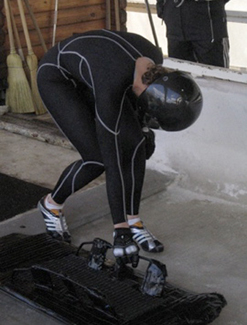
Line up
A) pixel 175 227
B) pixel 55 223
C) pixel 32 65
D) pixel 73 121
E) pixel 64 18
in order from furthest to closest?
pixel 64 18, pixel 32 65, pixel 175 227, pixel 55 223, pixel 73 121

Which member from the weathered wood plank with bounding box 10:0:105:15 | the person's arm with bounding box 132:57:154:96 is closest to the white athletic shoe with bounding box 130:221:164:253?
the person's arm with bounding box 132:57:154:96

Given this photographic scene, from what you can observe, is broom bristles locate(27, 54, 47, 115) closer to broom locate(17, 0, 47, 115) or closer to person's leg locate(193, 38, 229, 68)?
broom locate(17, 0, 47, 115)

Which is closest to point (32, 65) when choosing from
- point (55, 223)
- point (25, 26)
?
point (25, 26)

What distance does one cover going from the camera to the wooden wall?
22.7 ft

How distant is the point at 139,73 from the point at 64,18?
414 centimetres

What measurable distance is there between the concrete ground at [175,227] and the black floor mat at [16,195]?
0.09 m

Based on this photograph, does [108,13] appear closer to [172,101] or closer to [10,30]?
[10,30]

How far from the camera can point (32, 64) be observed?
670cm

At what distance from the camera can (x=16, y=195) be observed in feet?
15.8

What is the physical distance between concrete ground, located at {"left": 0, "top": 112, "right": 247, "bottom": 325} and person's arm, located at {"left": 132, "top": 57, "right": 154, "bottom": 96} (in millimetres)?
993

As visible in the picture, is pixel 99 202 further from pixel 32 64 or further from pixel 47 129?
pixel 32 64

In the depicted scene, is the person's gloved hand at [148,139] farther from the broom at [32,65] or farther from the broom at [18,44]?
the broom at [18,44]

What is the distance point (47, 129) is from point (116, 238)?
2852 mm

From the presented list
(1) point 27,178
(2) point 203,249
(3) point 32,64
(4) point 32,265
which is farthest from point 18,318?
(3) point 32,64
